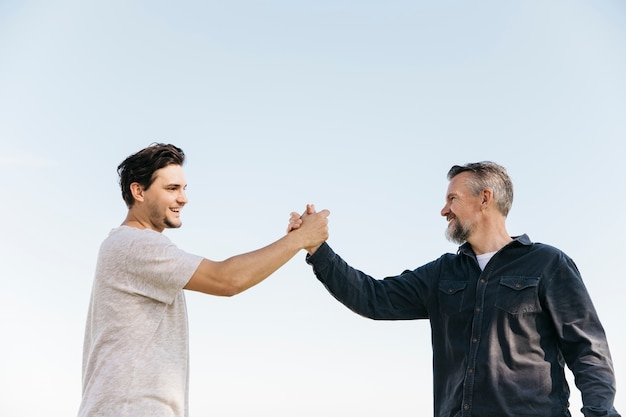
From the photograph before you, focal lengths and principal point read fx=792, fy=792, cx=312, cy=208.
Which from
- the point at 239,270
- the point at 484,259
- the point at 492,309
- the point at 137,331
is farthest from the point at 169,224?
the point at 484,259

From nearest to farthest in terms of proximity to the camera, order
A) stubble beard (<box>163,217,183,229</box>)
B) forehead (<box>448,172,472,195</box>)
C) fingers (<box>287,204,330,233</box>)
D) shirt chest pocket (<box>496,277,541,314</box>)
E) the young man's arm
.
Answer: the young man's arm
stubble beard (<box>163,217,183,229</box>)
shirt chest pocket (<box>496,277,541,314</box>)
fingers (<box>287,204,330,233</box>)
forehead (<box>448,172,472,195</box>)

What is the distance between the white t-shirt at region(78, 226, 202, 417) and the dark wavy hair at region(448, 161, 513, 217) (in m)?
2.61

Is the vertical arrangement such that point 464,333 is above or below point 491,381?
above

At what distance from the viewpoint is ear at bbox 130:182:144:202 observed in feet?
16.1

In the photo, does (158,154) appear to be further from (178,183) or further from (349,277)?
(349,277)

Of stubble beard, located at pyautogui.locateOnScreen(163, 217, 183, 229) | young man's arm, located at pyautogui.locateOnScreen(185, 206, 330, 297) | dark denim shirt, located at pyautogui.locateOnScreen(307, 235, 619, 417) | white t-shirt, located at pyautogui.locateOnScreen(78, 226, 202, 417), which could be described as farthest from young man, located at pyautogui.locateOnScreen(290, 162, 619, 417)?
white t-shirt, located at pyautogui.locateOnScreen(78, 226, 202, 417)

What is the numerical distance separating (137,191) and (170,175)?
0.23 metres

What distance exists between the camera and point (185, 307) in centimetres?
472

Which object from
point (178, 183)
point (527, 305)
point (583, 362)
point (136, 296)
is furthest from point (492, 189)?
point (136, 296)

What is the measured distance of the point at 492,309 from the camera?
566 centimetres

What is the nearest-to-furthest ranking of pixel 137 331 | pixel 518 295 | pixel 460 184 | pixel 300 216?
1. pixel 137 331
2. pixel 518 295
3. pixel 300 216
4. pixel 460 184

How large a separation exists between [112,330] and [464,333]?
101 inches

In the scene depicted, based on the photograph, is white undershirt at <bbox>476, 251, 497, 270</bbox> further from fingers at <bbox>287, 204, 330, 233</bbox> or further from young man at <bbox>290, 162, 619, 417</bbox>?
fingers at <bbox>287, 204, 330, 233</bbox>

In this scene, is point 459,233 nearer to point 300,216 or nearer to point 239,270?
point 300,216
